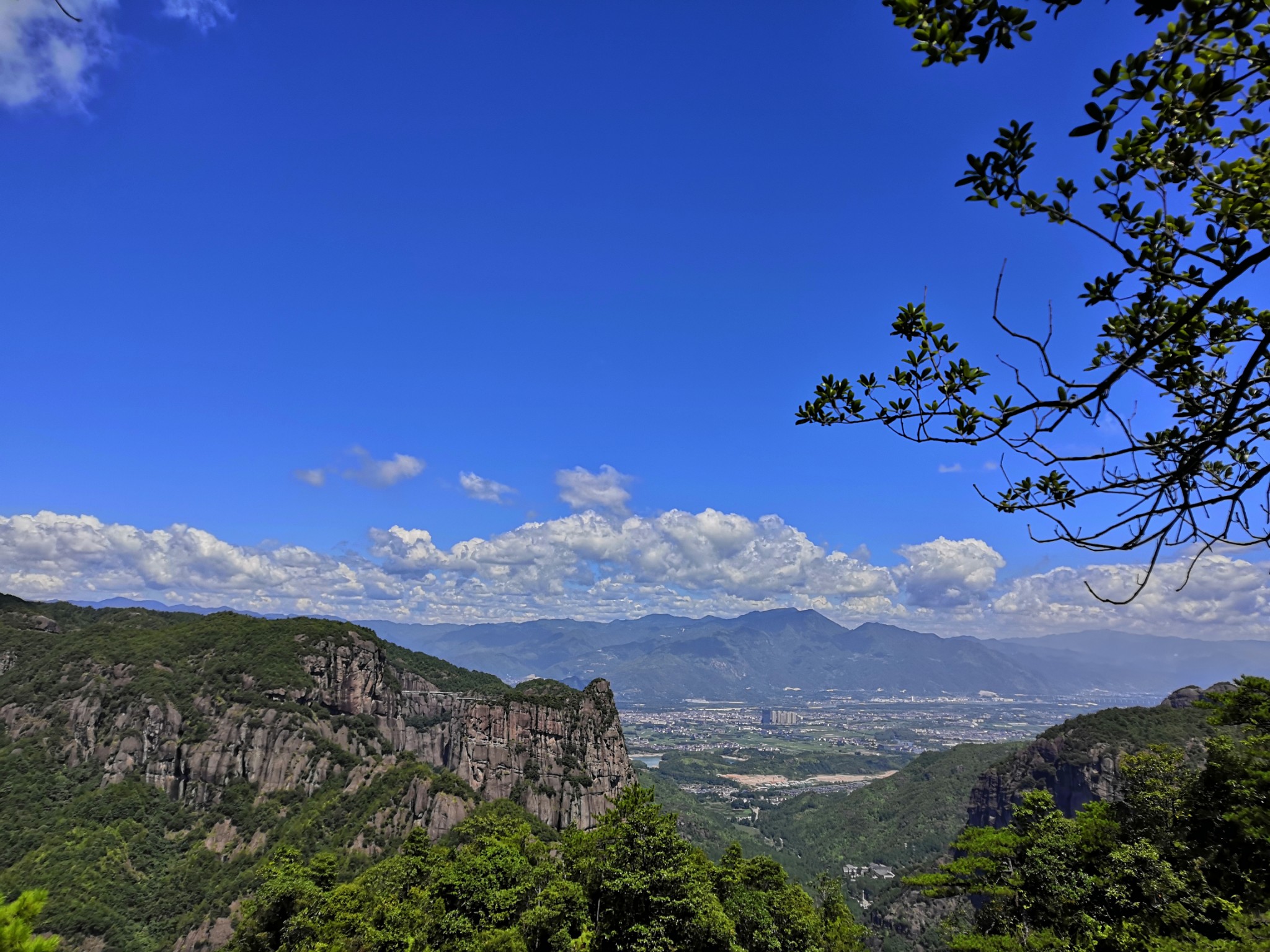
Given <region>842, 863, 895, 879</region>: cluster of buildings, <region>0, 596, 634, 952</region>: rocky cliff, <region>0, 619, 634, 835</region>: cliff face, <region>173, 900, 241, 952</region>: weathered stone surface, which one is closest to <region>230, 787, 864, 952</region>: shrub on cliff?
<region>0, 596, 634, 952</region>: rocky cliff

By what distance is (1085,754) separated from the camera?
113875mm

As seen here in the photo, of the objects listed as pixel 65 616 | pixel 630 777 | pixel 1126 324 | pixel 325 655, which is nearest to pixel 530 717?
pixel 630 777

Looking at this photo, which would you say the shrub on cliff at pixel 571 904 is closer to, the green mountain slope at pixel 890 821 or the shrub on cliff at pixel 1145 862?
the shrub on cliff at pixel 1145 862

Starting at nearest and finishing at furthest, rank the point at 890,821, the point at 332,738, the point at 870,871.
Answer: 1. the point at 332,738
2. the point at 870,871
3. the point at 890,821

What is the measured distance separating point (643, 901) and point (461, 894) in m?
14.6

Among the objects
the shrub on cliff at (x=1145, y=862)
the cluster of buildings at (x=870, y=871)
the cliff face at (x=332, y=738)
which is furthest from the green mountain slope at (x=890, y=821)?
the shrub on cliff at (x=1145, y=862)

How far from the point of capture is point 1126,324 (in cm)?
550

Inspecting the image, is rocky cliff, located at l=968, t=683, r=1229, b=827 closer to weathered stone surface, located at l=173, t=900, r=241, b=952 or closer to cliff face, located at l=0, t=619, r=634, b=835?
cliff face, located at l=0, t=619, r=634, b=835

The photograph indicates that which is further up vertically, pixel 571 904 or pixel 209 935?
pixel 571 904

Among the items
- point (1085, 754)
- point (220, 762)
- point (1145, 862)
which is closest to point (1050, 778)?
point (1085, 754)

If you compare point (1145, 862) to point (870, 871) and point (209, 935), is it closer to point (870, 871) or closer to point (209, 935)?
point (209, 935)

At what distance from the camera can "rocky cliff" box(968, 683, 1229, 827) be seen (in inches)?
4040

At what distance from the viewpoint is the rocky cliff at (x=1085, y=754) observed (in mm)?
102625

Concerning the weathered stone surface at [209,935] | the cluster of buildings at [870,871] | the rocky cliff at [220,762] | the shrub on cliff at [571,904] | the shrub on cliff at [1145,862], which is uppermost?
the shrub on cliff at [1145,862]
